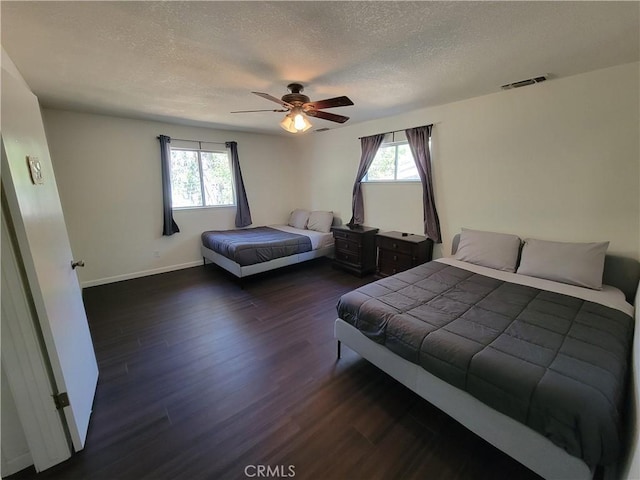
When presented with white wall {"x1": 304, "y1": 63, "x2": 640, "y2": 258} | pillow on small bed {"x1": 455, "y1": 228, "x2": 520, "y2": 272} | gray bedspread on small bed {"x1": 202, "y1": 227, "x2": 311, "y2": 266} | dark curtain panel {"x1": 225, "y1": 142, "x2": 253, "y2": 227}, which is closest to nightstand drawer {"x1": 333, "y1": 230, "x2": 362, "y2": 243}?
gray bedspread on small bed {"x1": 202, "y1": 227, "x2": 311, "y2": 266}

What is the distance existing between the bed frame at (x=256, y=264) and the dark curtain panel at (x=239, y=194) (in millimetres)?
874

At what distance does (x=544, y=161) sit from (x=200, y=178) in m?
4.86

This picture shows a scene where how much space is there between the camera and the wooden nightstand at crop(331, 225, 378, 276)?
4.04m

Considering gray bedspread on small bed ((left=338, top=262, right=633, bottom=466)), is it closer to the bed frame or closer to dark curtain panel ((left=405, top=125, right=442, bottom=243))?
dark curtain panel ((left=405, top=125, right=442, bottom=243))

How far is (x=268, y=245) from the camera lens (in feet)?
12.8

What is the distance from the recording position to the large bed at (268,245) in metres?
3.70

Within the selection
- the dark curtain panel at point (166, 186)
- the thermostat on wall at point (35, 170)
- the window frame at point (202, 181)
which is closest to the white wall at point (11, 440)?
the thermostat on wall at point (35, 170)

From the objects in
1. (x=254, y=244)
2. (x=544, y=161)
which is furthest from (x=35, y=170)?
(x=544, y=161)

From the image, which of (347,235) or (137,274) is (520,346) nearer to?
(347,235)

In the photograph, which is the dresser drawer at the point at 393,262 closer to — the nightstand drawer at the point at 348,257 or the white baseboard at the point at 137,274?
the nightstand drawer at the point at 348,257

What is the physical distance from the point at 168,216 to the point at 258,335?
9.26ft

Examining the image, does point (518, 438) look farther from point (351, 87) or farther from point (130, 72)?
point (130, 72)

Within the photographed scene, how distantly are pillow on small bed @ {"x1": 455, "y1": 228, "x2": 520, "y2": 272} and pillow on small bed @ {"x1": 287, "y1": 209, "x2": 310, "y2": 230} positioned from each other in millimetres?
2970

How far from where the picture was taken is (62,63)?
2.03 meters
